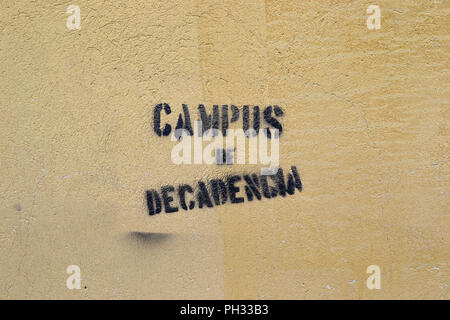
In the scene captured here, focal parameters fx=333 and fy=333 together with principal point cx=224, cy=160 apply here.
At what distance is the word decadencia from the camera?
86.6 inches

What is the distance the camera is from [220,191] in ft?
7.24

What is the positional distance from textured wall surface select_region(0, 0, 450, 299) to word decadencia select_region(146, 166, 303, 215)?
0.05 meters

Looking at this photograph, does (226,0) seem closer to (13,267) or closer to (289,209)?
(289,209)

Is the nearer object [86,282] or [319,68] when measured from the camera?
[319,68]

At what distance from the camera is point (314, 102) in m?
2.15

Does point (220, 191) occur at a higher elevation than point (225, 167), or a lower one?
lower

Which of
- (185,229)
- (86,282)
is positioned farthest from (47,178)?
(185,229)

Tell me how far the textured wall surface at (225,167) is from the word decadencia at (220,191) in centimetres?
5

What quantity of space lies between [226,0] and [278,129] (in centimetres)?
88

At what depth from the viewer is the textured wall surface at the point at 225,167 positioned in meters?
2.11

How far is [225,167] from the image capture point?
2186 mm

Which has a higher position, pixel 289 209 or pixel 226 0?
pixel 226 0

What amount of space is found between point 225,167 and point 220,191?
0.54ft

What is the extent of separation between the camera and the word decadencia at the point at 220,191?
220 centimetres
